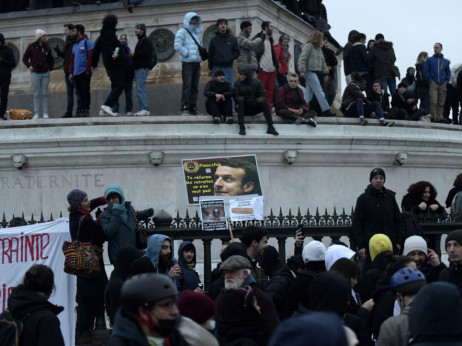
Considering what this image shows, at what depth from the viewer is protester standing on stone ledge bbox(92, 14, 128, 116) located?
17.4 meters

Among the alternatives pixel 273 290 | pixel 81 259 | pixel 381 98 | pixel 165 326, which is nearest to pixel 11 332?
pixel 165 326

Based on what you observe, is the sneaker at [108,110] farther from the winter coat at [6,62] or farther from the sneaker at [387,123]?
the sneaker at [387,123]

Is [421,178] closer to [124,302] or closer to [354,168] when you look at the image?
[354,168]

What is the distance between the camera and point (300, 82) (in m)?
21.6

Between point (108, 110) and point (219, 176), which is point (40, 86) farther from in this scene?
point (219, 176)

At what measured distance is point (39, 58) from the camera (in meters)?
18.1

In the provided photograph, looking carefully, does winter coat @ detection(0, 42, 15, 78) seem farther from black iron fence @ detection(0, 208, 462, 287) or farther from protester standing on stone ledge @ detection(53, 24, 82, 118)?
black iron fence @ detection(0, 208, 462, 287)

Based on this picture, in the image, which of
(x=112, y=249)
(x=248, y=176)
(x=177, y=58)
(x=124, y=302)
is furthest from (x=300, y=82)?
(x=124, y=302)

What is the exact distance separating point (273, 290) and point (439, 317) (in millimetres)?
3377

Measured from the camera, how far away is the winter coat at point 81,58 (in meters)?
17.8

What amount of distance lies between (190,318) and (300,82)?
50.7 ft

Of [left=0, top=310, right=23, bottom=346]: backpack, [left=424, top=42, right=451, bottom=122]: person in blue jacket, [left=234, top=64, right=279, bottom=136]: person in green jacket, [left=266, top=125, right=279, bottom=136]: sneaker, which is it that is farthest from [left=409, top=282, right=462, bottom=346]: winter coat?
[left=424, top=42, right=451, bottom=122]: person in blue jacket

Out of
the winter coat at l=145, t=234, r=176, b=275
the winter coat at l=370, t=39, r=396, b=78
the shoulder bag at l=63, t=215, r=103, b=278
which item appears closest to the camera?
the winter coat at l=145, t=234, r=176, b=275

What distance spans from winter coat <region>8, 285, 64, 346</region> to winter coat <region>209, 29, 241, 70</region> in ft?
34.4
